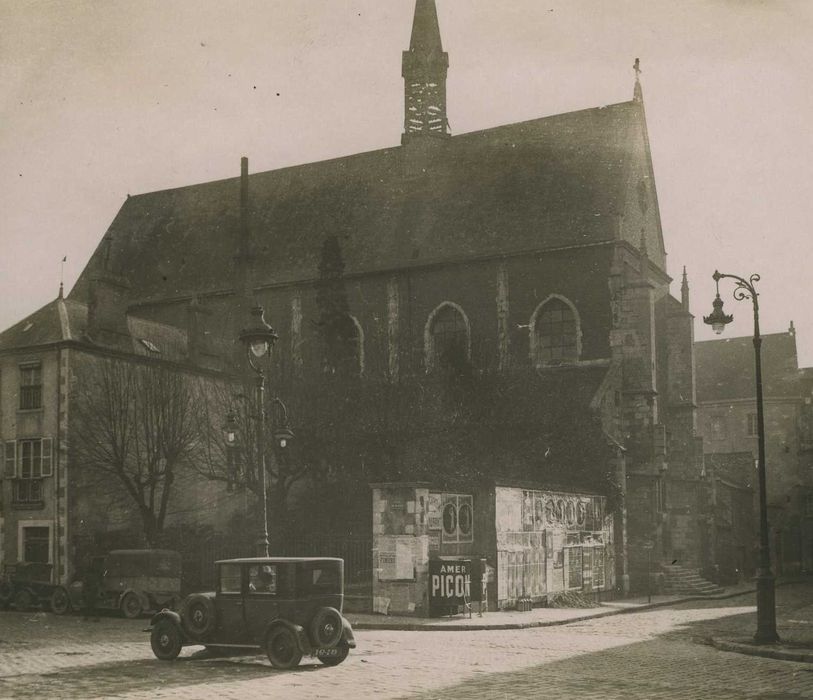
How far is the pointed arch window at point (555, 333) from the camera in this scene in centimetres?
3606

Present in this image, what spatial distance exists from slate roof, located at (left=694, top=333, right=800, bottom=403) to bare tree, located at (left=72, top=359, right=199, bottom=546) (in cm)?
3552

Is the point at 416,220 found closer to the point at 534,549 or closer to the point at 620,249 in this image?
the point at 620,249

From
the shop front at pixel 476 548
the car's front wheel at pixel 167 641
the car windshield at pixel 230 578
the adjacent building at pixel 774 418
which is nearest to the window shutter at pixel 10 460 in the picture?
the shop front at pixel 476 548

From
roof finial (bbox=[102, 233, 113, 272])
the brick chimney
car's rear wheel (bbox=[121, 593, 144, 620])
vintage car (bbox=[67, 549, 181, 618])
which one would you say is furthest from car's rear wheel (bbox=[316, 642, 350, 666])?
the brick chimney

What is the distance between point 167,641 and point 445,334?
25723 millimetres

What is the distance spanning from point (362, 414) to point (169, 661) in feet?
67.4

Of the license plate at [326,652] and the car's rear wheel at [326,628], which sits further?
the license plate at [326,652]

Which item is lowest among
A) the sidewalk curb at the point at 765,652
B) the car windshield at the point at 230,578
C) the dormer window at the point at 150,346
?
the sidewalk curb at the point at 765,652

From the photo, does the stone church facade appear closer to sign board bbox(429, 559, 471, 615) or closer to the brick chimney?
the brick chimney

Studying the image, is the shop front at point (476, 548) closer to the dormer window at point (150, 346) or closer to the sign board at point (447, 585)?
the sign board at point (447, 585)

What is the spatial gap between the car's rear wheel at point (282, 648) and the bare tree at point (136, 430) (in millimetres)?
16904

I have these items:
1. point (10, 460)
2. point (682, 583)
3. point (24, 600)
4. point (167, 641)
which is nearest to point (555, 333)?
point (682, 583)

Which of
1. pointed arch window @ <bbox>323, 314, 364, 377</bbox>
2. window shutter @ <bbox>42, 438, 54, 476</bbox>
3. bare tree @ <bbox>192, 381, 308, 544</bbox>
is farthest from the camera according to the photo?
pointed arch window @ <bbox>323, 314, 364, 377</bbox>

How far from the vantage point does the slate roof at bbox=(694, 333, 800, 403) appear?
5750 centimetres
